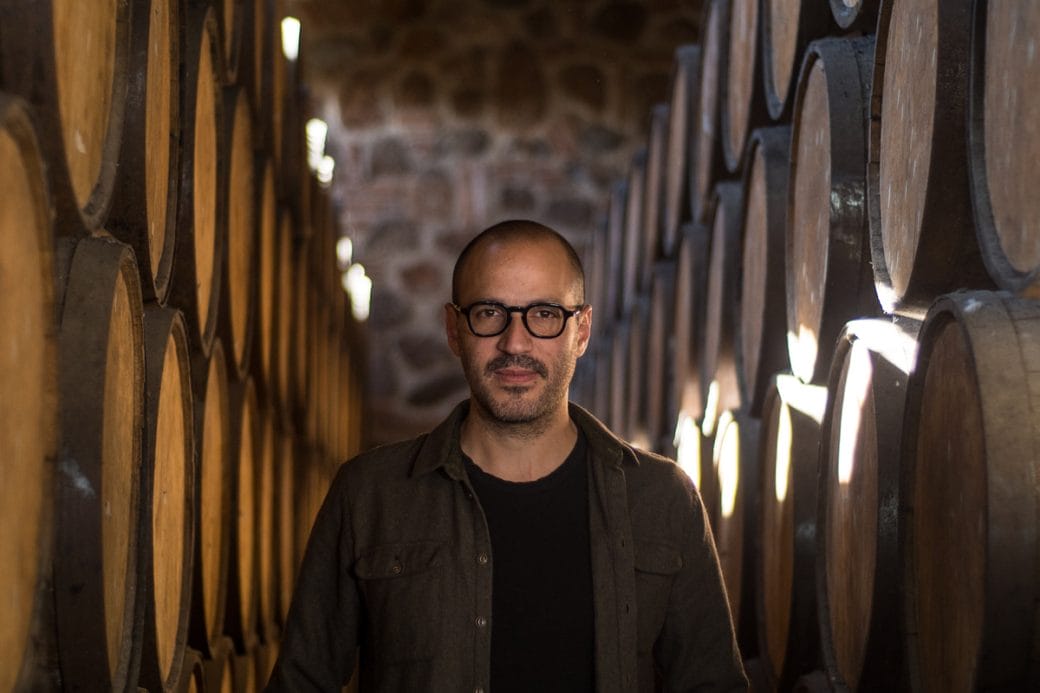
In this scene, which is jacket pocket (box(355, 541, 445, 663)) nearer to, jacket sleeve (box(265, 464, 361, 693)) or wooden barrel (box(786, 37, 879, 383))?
jacket sleeve (box(265, 464, 361, 693))

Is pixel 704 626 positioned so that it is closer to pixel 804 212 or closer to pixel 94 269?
pixel 804 212

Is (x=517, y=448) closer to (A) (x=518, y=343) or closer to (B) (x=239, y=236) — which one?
(A) (x=518, y=343)

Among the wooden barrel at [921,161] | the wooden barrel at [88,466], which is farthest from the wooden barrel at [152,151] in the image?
the wooden barrel at [921,161]

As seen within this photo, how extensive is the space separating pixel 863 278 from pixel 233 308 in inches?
50.0

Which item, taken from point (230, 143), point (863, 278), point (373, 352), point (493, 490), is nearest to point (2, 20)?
point (493, 490)

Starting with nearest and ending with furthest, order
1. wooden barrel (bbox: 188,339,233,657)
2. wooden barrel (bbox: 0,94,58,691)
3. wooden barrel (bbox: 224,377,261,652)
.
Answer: wooden barrel (bbox: 0,94,58,691), wooden barrel (bbox: 188,339,233,657), wooden barrel (bbox: 224,377,261,652)

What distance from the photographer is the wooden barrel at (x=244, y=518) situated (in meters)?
2.79

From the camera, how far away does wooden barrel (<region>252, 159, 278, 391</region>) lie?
324 centimetres

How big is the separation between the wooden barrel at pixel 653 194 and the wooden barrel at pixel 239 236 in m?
2.01

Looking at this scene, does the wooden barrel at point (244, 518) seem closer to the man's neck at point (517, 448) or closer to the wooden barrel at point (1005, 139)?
Answer: the man's neck at point (517, 448)

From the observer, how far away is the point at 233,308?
2.75 meters

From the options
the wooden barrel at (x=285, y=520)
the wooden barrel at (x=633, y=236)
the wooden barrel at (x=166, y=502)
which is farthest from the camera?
the wooden barrel at (x=633, y=236)

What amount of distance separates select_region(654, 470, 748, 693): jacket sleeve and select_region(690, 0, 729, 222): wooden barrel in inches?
66.7

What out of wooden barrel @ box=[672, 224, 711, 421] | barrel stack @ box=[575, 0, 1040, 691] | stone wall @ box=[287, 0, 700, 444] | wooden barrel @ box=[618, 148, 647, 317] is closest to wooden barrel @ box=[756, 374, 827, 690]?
barrel stack @ box=[575, 0, 1040, 691]
